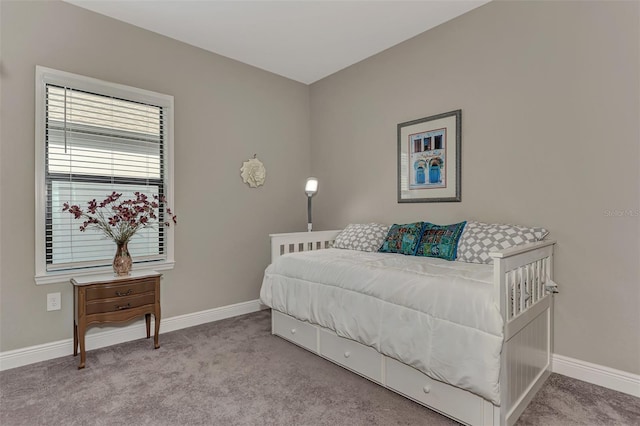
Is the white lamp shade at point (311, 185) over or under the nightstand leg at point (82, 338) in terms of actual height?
over

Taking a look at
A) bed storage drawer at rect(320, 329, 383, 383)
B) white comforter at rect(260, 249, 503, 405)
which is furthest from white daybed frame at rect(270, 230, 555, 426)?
white comforter at rect(260, 249, 503, 405)

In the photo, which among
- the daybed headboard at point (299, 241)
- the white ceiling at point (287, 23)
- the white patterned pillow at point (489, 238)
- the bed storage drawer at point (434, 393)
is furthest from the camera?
the daybed headboard at point (299, 241)

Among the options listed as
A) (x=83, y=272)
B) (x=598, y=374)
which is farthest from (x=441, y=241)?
(x=83, y=272)

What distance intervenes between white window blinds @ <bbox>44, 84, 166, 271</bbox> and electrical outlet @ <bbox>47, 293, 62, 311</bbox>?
0.19 meters

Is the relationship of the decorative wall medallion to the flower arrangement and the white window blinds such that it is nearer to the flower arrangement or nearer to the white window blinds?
the white window blinds

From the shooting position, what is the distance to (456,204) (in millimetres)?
2758

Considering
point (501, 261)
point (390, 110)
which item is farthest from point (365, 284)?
point (390, 110)

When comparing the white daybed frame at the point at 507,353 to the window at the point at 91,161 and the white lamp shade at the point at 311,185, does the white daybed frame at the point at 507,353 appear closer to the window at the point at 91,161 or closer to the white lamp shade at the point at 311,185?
the white lamp shade at the point at 311,185

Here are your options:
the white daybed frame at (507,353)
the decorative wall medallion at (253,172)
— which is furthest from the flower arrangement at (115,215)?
the white daybed frame at (507,353)

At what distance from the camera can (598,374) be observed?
2.05 metres

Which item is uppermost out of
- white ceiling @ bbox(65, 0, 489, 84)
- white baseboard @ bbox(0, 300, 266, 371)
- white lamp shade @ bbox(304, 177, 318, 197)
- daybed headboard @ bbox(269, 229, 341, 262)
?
white ceiling @ bbox(65, 0, 489, 84)

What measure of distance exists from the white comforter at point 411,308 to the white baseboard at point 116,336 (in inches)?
39.1

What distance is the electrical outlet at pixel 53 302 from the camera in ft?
7.97

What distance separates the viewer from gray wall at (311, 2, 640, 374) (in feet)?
6.48
